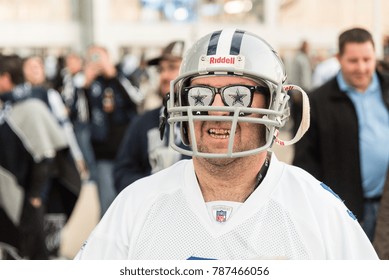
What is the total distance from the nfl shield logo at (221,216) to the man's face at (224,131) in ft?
0.53

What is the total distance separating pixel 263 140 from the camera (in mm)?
2119

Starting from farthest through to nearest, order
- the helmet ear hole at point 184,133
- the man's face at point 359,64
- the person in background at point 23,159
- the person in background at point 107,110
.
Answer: the person in background at point 107,110 < the person in background at point 23,159 < the man's face at point 359,64 < the helmet ear hole at point 184,133

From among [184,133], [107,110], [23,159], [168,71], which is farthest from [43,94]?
[184,133]

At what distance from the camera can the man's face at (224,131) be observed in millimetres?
2035

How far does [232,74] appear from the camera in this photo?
6.80ft

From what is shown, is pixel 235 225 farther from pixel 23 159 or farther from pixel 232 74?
pixel 23 159

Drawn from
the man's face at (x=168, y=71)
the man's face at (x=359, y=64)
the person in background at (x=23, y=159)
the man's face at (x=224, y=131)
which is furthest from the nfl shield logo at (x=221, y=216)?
the person in background at (x=23, y=159)

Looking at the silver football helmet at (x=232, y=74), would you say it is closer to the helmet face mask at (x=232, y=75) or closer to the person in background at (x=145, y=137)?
the helmet face mask at (x=232, y=75)

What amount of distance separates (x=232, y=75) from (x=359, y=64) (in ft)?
7.28

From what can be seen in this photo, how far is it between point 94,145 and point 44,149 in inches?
61.3

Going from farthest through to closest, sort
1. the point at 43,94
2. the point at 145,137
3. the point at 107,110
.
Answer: the point at 107,110, the point at 43,94, the point at 145,137
